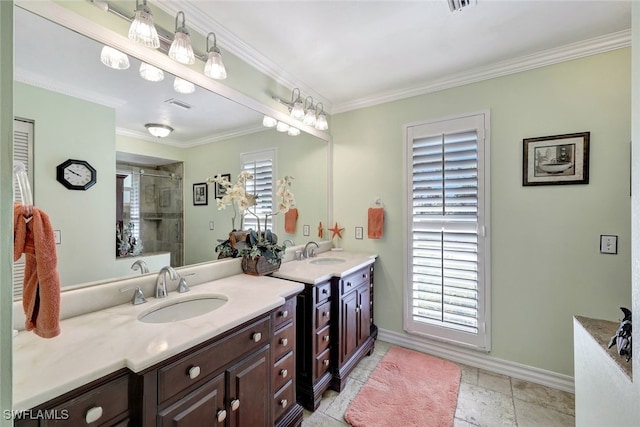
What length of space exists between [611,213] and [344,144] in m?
2.16

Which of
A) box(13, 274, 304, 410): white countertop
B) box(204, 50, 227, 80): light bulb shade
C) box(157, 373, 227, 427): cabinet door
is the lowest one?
box(157, 373, 227, 427): cabinet door

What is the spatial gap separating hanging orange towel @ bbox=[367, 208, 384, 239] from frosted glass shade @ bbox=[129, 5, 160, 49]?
6.82 feet

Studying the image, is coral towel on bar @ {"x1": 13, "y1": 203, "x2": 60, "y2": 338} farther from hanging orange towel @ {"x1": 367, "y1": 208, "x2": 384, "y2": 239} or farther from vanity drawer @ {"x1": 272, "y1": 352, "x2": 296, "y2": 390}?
hanging orange towel @ {"x1": 367, "y1": 208, "x2": 384, "y2": 239}

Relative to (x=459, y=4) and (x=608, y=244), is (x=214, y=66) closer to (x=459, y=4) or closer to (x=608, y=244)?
(x=459, y=4)

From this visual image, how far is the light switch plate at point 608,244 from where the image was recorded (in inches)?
70.0

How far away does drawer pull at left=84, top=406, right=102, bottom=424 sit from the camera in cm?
74

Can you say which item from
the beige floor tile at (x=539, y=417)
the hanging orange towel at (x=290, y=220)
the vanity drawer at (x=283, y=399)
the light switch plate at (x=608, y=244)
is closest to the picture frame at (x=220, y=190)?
the hanging orange towel at (x=290, y=220)

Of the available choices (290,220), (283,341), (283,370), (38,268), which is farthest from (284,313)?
(290,220)

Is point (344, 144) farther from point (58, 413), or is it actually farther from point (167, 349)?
point (58, 413)

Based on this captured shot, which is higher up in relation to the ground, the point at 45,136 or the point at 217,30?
the point at 217,30

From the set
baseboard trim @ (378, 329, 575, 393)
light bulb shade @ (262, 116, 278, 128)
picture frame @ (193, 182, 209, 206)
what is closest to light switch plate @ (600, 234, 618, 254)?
baseboard trim @ (378, 329, 575, 393)

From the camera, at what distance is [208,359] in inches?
40.5

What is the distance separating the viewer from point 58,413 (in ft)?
2.27

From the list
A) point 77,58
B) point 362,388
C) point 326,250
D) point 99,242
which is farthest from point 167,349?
point 326,250
